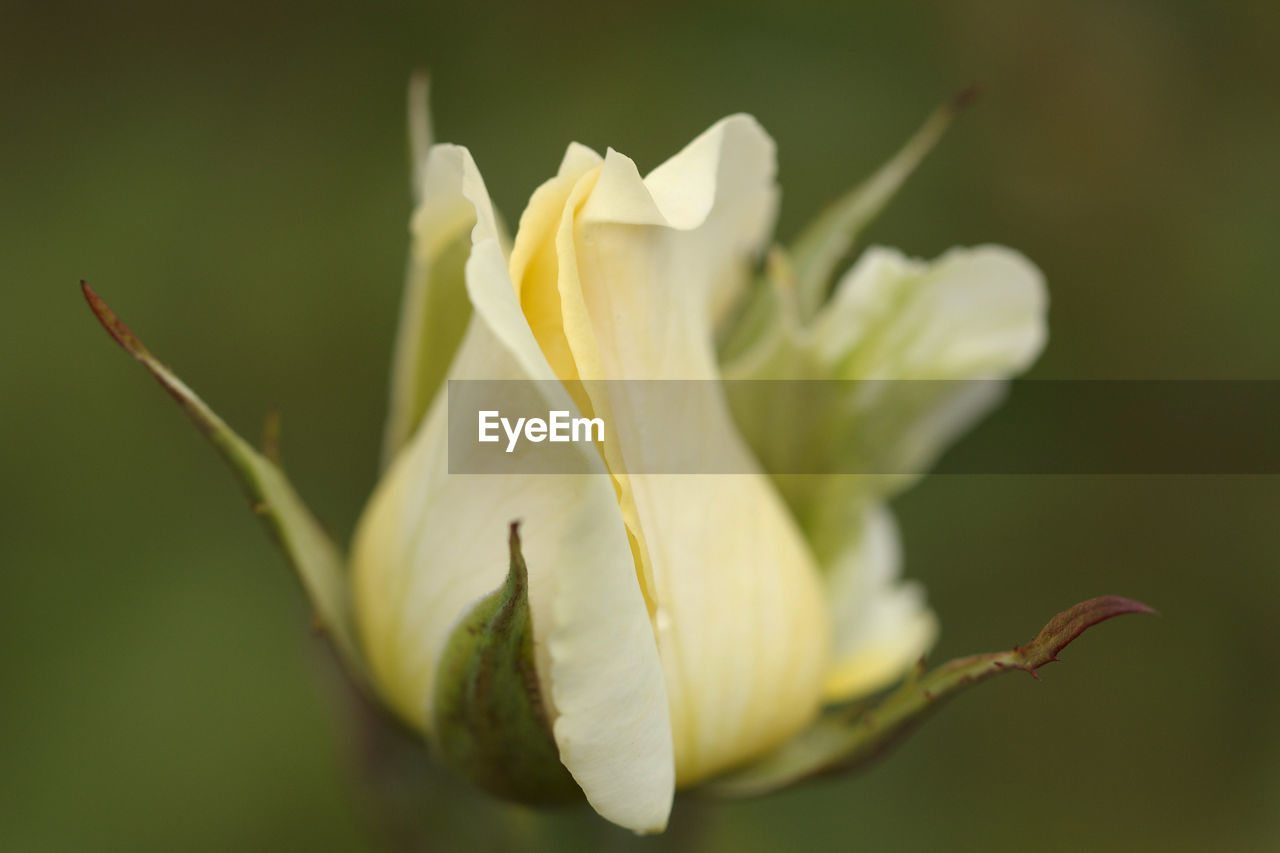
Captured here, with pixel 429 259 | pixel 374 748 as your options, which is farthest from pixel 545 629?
pixel 374 748

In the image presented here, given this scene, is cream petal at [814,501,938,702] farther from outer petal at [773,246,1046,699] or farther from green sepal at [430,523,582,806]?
green sepal at [430,523,582,806]

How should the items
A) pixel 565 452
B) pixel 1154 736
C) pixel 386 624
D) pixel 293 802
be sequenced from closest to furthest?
pixel 565 452
pixel 386 624
pixel 293 802
pixel 1154 736

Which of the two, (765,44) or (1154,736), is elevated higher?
(765,44)

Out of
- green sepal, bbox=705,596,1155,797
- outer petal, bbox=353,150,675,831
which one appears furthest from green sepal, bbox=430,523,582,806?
green sepal, bbox=705,596,1155,797

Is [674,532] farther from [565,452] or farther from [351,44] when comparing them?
[351,44]

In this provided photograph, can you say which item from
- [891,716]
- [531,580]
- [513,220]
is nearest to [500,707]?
[531,580]

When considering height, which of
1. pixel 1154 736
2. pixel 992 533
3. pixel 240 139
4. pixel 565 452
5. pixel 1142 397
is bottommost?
pixel 1154 736

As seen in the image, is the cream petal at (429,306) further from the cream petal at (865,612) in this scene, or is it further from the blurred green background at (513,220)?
the blurred green background at (513,220)
